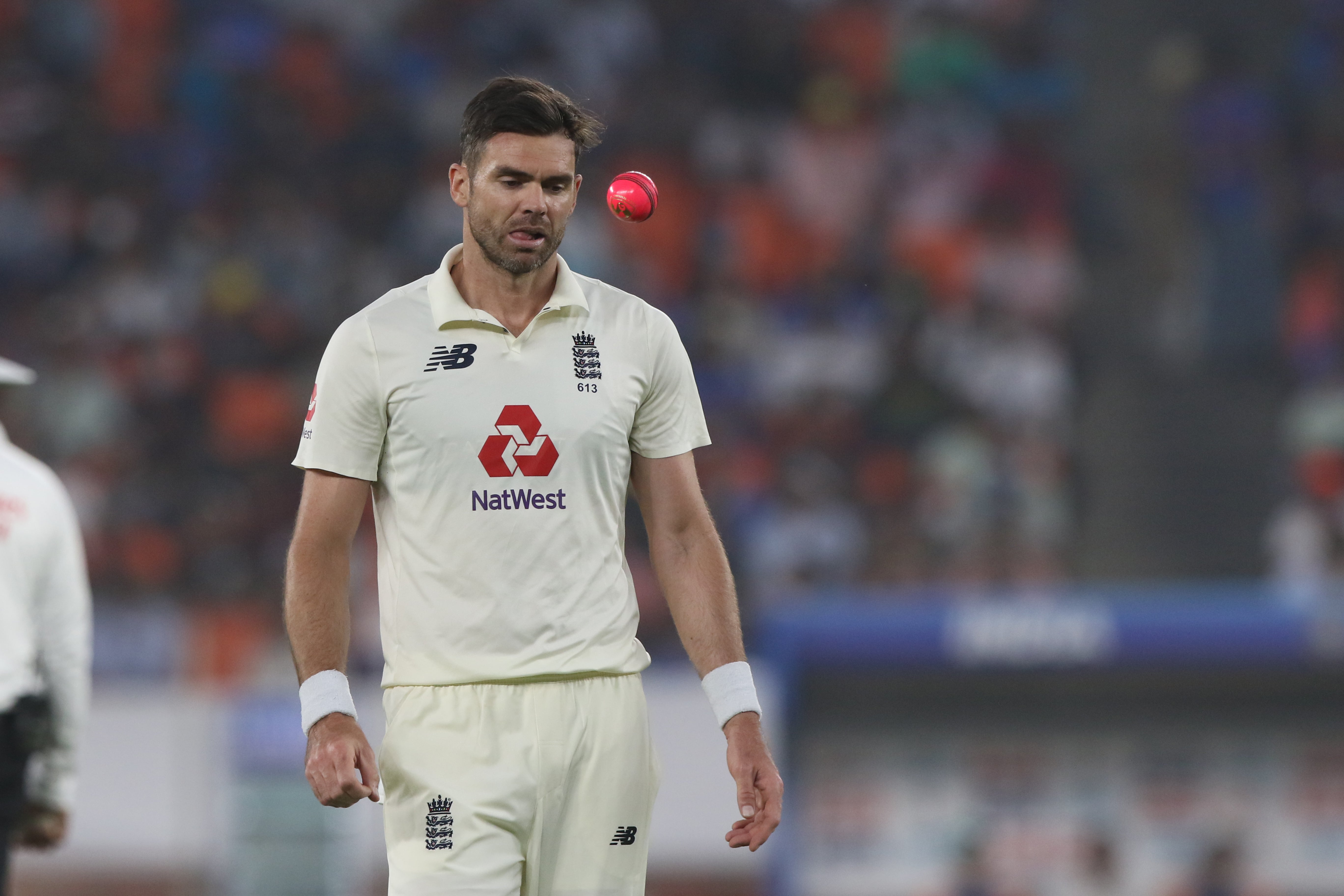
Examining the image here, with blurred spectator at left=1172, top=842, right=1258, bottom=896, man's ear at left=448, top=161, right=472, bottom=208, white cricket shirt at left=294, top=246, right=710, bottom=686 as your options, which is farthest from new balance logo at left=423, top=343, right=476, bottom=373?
blurred spectator at left=1172, top=842, right=1258, bottom=896

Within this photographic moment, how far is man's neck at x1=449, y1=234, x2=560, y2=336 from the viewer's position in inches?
139

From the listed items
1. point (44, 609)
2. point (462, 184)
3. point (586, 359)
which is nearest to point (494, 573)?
point (586, 359)

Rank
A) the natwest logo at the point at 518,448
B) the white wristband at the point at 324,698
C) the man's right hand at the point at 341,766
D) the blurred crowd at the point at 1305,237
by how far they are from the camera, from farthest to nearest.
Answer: the blurred crowd at the point at 1305,237, the natwest logo at the point at 518,448, the white wristband at the point at 324,698, the man's right hand at the point at 341,766

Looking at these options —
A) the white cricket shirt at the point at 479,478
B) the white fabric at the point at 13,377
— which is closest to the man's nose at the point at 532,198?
the white cricket shirt at the point at 479,478

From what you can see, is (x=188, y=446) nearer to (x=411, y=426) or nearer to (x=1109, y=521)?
(x=1109, y=521)

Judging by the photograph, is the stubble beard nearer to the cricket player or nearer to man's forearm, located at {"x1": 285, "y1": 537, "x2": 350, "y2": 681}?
man's forearm, located at {"x1": 285, "y1": 537, "x2": 350, "y2": 681}

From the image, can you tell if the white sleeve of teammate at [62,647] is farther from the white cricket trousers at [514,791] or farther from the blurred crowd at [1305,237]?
the blurred crowd at [1305,237]

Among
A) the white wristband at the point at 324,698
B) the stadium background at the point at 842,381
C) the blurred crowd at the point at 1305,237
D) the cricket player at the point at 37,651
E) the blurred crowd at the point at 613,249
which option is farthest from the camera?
the blurred crowd at the point at 613,249

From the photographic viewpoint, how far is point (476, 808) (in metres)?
3.33

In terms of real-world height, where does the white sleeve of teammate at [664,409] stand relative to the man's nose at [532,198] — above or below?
below

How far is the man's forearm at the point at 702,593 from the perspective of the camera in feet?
11.8

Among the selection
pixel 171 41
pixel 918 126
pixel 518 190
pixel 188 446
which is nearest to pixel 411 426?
pixel 518 190

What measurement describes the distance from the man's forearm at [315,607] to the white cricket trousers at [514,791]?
15 centimetres

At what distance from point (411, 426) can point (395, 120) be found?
33.4 ft
